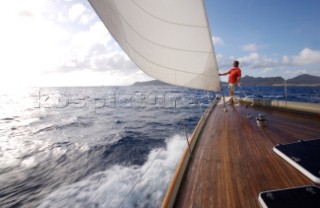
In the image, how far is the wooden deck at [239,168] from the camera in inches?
68.0

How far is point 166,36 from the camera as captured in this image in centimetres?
376

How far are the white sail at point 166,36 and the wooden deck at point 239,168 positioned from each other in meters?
1.61

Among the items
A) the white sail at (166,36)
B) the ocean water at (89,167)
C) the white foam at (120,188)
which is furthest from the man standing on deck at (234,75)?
the white foam at (120,188)

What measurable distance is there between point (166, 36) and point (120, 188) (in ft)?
11.3

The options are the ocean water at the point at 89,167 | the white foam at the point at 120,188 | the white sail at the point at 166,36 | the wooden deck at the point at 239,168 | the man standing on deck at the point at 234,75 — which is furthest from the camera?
the man standing on deck at the point at 234,75

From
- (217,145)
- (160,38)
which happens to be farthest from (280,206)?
(160,38)

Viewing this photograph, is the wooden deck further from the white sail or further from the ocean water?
the white sail

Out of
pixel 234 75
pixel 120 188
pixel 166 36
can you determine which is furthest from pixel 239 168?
pixel 234 75

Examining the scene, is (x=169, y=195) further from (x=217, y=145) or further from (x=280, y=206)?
(x=217, y=145)

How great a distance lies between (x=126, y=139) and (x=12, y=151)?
171 inches

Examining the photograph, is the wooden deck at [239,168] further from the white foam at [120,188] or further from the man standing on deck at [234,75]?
the man standing on deck at [234,75]

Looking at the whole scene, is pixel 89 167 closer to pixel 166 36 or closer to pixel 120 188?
pixel 120 188

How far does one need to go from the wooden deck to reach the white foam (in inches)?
62.0

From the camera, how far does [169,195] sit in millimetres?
1743
